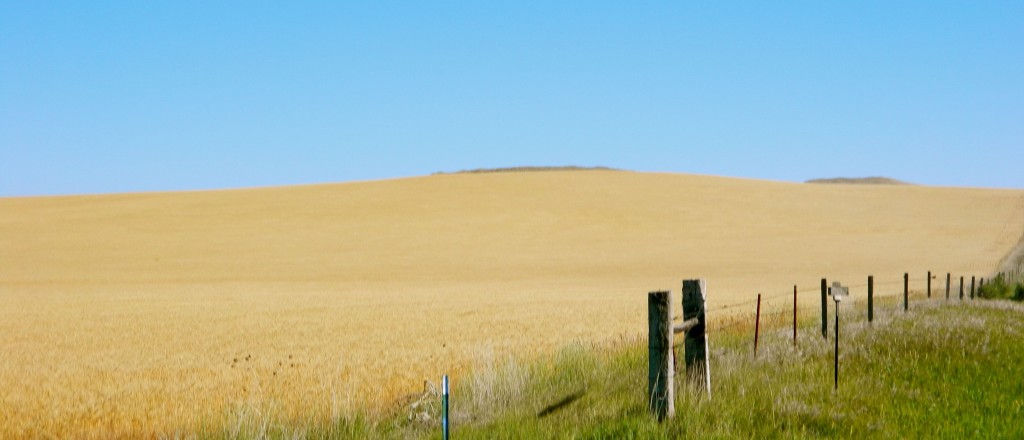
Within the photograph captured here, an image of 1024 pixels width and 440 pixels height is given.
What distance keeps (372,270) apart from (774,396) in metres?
36.2

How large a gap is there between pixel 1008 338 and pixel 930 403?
425 cm

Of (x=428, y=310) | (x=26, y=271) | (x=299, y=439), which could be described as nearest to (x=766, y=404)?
(x=299, y=439)

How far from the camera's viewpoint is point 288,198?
72.4 m

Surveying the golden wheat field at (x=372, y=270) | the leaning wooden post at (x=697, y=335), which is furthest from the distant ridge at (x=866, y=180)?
the leaning wooden post at (x=697, y=335)

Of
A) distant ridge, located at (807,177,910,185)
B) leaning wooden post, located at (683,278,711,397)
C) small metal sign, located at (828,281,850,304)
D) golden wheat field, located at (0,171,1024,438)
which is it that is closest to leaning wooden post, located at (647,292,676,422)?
leaning wooden post, located at (683,278,711,397)

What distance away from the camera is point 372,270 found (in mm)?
43469

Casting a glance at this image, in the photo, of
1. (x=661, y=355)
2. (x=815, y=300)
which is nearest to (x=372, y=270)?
(x=815, y=300)

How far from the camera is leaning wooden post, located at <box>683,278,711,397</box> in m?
8.35

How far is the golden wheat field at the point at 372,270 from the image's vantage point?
44.6 feet

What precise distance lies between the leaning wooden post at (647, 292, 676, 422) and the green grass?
0.52ft

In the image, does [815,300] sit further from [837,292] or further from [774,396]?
[774,396]

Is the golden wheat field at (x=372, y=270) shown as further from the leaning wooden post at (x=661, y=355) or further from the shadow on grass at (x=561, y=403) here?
the leaning wooden post at (x=661, y=355)

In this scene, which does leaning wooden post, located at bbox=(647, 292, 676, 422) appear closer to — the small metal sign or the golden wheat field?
the small metal sign

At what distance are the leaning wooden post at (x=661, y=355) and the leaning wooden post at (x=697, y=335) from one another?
0.76m
